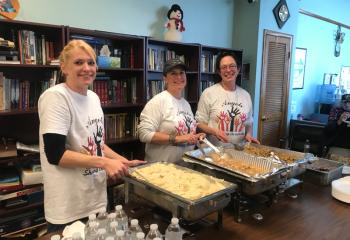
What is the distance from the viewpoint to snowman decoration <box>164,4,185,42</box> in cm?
330

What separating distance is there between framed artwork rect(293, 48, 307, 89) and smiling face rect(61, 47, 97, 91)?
481 cm

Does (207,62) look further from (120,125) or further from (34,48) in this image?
(34,48)

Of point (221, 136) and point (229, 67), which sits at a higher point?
point (229, 67)

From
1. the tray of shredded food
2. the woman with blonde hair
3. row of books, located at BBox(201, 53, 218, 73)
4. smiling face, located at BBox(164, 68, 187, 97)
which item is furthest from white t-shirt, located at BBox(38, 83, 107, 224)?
row of books, located at BBox(201, 53, 218, 73)

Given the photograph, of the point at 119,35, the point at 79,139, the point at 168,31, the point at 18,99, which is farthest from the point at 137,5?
the point at 79,139

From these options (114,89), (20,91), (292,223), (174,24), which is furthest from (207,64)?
(292,223)

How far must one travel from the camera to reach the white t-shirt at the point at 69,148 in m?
1.36

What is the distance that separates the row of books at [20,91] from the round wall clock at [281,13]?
128 inches

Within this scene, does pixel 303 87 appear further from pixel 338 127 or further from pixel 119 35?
pixel 119 35

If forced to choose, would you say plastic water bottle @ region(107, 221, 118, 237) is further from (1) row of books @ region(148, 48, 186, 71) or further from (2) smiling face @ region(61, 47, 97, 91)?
(1) row of books @ region(148, 48, 186, 71)

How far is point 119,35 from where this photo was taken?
276cm

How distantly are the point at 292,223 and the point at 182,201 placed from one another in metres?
0.66

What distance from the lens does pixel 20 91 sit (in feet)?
7.96

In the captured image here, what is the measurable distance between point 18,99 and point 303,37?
5.08 metres
